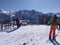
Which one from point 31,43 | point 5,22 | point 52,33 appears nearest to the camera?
point 31,43

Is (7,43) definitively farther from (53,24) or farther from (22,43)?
(53,24)

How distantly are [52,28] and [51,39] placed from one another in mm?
741

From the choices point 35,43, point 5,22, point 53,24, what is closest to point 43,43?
point 35,43

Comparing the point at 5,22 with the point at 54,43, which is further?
the point at 5,22

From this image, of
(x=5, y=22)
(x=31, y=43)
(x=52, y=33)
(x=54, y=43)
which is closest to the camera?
(x=54, y=43)

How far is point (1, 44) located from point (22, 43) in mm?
1399

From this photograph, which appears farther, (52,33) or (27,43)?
(52,33)

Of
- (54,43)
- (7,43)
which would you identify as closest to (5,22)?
(7,43)

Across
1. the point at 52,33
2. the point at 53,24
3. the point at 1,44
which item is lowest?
the point at 1,44

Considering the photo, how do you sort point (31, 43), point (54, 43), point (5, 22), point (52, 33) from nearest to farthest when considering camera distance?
point (54, 43) → point (31, 43) → point (52, 33) → point (5, 22)

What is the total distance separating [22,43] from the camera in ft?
28.6

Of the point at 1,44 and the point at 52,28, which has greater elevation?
the point at 52,28

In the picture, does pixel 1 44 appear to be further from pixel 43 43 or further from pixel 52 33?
pixel 52 33

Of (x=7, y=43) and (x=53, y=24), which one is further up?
(x=53, y=24)
